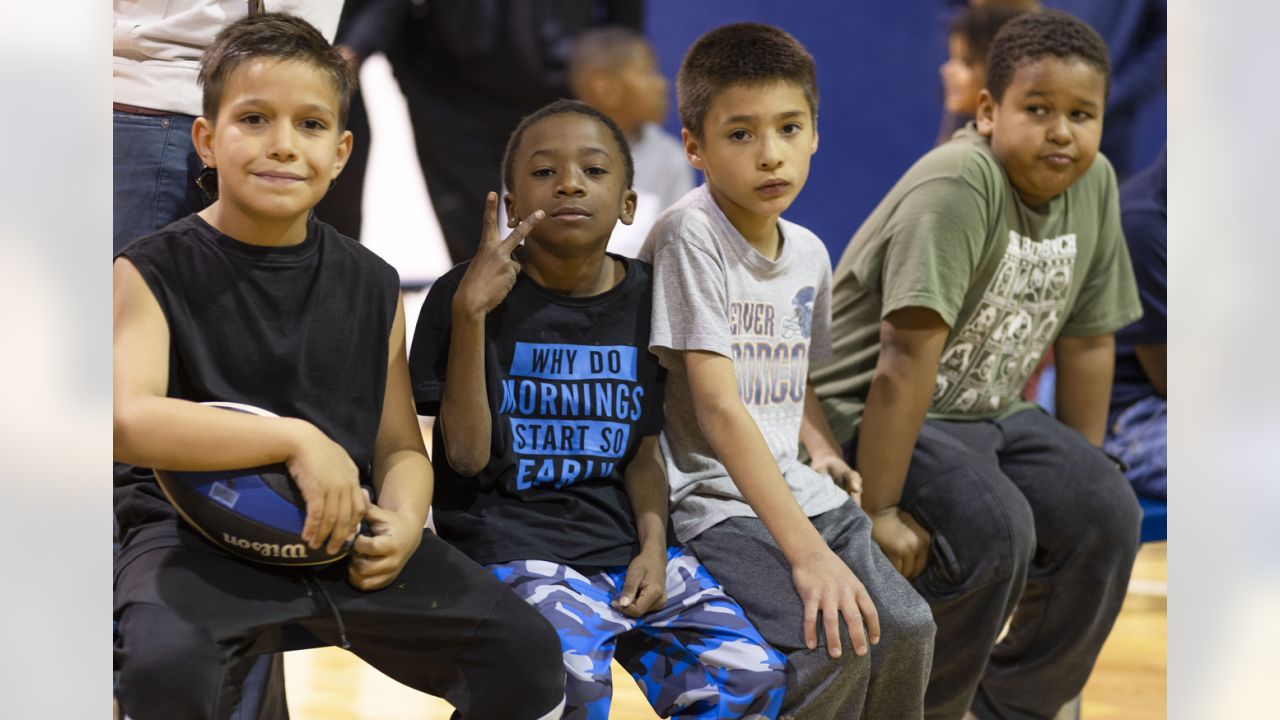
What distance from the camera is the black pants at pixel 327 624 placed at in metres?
1.41

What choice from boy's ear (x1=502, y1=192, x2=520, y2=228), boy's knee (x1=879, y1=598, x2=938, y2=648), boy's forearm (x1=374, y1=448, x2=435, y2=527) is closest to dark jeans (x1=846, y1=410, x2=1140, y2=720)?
boy's knee (x1=879, y1=598, x2=938, y2=648)

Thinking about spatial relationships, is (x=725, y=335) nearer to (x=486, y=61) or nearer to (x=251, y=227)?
(x=251, y=227)

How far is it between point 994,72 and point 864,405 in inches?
24.8

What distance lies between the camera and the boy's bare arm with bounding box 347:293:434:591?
155 centimetres

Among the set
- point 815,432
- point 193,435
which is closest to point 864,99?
point 815,432

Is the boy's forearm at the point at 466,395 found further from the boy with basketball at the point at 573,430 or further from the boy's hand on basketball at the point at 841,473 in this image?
the boy's hand on basketball at the point at 841,473

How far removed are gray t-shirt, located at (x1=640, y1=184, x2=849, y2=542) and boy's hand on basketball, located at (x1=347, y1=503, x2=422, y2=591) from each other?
0.46 meters

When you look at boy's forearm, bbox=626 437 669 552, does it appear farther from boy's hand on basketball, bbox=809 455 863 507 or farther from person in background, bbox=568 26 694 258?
person in background, bbox=568 26 694 258

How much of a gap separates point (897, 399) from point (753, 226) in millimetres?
401

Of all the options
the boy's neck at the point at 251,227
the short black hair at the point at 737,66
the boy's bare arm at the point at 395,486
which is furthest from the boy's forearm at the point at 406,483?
the short black hair at the point at 737,66

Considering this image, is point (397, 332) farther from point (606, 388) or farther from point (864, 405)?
point (864, 405)
